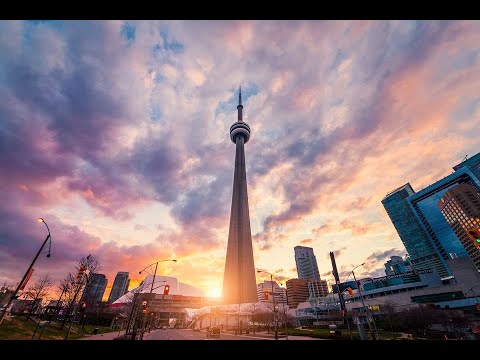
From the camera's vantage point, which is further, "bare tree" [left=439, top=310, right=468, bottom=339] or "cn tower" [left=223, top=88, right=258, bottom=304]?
"cn tower" [left=223, top=88, right=258, bottom=304]

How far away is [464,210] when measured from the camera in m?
145

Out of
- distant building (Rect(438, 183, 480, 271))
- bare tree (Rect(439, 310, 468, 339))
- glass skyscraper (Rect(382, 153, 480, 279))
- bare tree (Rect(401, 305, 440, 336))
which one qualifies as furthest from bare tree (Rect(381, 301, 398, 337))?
glass skyscraper (Rect(382, 153, 480, 279))

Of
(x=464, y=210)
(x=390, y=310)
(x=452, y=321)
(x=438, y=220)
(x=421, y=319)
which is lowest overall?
(x=452, y=321)

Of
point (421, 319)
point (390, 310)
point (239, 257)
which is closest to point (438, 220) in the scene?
point (390, 310)

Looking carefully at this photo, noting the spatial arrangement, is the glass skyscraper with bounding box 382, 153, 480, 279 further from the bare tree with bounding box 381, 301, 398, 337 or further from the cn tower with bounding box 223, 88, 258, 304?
the cn tower with bounding box 223, 88, 258, 304

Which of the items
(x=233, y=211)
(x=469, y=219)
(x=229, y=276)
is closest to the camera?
(x=229, y=276)

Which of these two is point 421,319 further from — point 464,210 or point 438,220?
point 438,220

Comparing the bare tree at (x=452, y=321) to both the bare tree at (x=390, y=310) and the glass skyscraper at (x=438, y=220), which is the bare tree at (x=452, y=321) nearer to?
the bare tree at (x=390, y=310)

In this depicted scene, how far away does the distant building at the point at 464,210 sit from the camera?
Answer: 468 ft

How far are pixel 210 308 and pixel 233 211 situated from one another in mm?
45245

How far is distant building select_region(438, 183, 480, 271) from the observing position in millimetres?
142625
